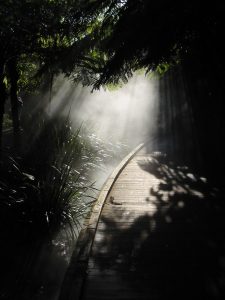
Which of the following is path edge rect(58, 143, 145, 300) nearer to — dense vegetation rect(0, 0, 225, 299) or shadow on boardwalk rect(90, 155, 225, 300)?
shadow on boardwalk rect(90, 155, 225, 300)

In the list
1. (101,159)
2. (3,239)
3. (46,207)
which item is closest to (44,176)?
(46,207)

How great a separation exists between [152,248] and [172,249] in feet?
0.92

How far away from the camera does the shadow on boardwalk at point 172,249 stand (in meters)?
4.34

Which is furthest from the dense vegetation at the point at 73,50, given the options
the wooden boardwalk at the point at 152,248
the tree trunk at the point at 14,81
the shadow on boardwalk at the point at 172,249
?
the shadow on boardwalk at the point at 172,249

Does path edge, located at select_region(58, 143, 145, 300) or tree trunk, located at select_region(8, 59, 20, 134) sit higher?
tree trunk, located at select_region(8, 59, 20, 134)

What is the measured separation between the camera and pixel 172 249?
206 inches

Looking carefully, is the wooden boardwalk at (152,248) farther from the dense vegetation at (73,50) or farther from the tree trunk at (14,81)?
the tree trunk at (14,81)

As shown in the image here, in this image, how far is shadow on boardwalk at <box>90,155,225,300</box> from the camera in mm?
4344

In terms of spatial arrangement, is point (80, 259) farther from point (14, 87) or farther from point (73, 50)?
point (14, 87)

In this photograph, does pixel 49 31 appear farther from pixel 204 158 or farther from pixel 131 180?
pixel 204 158

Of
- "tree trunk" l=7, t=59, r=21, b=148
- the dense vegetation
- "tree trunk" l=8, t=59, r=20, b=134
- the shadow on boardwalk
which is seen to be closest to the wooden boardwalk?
the shadow on boardwalk

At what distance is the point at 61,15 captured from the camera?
27.0 ft

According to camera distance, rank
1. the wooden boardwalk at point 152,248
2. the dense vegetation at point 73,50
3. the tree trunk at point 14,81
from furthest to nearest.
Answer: the tree trunk at point 14,81 → the dense vegetation at point 73,50 → the wooden boardwalk at point 152,248

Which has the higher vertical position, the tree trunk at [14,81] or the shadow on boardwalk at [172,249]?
the tree trunk at [14,81]
